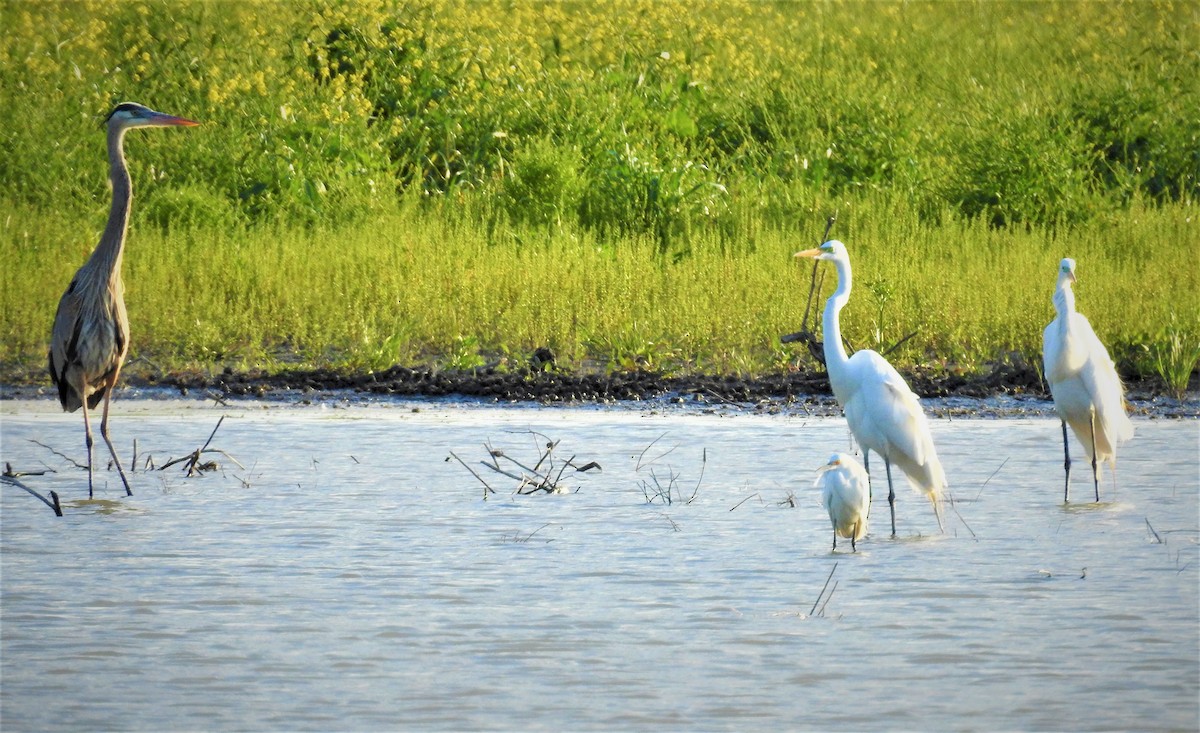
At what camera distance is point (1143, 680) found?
439 cm

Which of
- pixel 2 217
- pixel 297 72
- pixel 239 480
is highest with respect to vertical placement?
pixel 297 72

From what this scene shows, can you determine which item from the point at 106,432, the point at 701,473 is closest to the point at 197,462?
the point at 106,432

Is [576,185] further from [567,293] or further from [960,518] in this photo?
[960,518]

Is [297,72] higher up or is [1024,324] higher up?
[297,72]

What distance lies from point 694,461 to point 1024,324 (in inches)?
134

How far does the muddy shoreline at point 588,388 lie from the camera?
30.0ft

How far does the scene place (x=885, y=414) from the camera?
20.9ft

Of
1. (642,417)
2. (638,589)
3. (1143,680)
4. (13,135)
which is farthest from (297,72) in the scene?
(1143,680)

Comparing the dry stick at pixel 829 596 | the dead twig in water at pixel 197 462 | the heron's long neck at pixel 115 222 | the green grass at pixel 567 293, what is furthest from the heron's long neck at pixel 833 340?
the heron's long neck at pixel 115 222

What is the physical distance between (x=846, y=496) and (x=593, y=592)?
1.07 m

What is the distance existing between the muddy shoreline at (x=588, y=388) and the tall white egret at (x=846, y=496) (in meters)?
2.91

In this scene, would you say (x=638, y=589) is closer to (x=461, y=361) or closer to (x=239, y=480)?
(x=239, y=480)

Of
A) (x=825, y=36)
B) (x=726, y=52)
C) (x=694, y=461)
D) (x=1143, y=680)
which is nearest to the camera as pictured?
(x=1143, y=680)

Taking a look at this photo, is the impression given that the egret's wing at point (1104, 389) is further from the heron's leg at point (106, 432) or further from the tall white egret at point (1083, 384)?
the heron's leg at point (106, 432)
